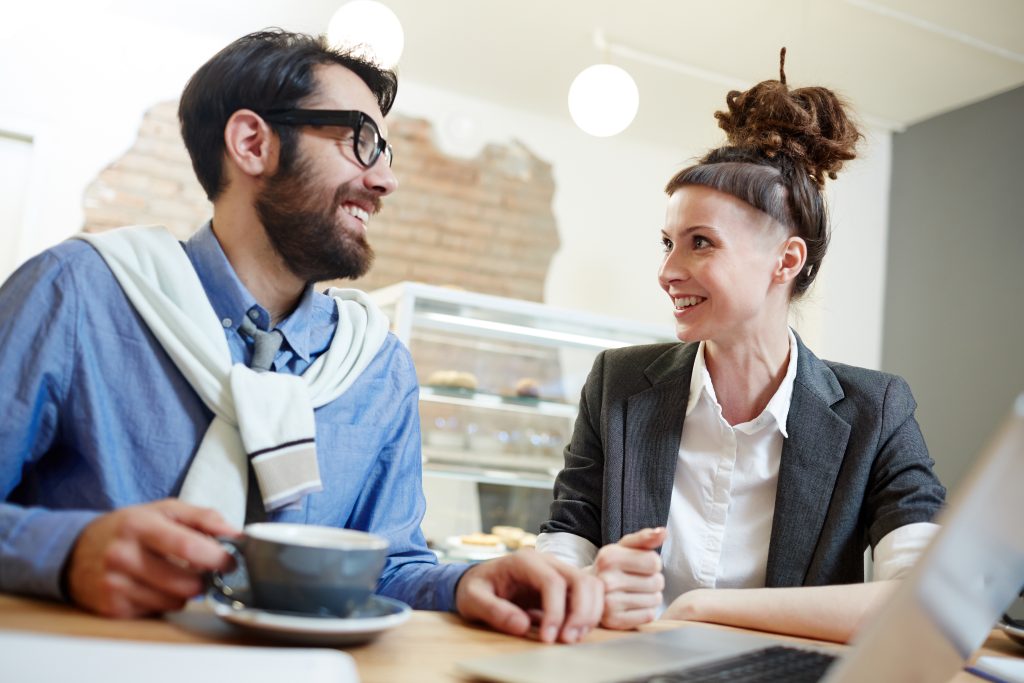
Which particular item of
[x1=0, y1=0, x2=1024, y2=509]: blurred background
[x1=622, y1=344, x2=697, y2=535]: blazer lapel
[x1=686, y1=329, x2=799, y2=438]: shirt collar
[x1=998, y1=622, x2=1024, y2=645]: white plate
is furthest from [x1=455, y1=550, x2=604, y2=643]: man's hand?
[x1=0, y1=0, x2=1024, y2=509]: blurred background

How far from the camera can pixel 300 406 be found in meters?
1.12

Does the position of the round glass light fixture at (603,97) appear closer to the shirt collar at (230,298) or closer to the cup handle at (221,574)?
the shirt collar at (230,298)

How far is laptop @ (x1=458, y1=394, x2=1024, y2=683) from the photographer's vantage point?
0.48 meters

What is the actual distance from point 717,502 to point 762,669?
975 mm

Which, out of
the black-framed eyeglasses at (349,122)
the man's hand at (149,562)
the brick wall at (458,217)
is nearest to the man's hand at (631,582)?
the man's hand at (149,562)

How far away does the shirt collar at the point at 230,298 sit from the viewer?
4.22 feet

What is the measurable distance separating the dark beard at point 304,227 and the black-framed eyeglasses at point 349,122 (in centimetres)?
7

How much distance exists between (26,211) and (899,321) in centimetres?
481

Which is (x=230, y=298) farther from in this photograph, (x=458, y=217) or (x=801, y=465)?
(x=458, y=217)

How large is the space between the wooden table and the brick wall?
425 cm

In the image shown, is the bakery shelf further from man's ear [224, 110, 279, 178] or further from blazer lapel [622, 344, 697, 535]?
man's ear [224, 110, 279, 178]

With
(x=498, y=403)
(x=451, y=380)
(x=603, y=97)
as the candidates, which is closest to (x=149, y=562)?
(x=451, y=380)

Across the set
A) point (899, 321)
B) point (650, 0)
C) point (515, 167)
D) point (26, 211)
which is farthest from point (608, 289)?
point (26, 211)

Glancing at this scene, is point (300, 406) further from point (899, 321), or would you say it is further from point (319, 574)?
point (899, 321)
